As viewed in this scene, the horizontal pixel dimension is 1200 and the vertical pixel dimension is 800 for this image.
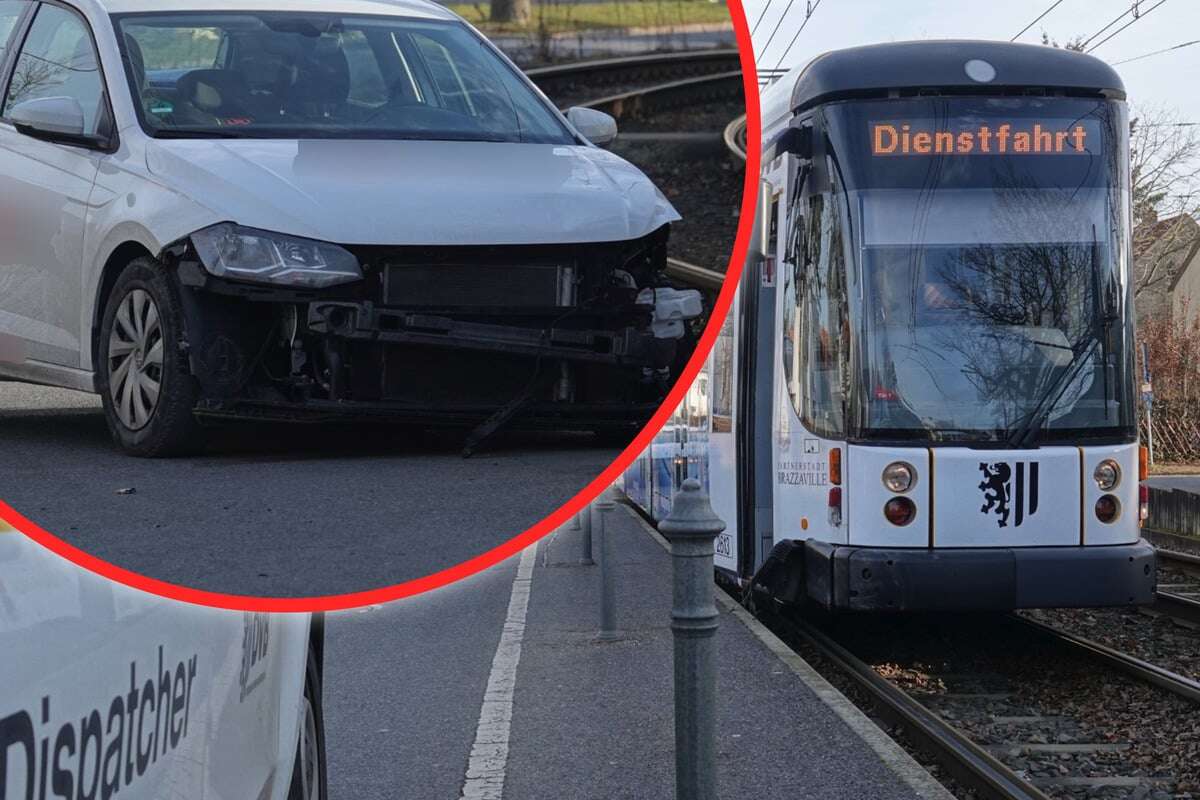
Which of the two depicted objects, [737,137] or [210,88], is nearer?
[210,88]

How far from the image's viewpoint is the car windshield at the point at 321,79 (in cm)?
104

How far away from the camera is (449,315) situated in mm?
1000

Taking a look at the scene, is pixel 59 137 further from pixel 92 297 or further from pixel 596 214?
pixel 596 214

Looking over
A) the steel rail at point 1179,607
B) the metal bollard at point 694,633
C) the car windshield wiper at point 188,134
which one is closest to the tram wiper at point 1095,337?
the steel rail at point 1179,607

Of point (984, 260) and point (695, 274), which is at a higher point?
point (984, 260)

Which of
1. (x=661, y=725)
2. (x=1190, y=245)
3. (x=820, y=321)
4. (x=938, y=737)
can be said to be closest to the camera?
(x=938, y=737)

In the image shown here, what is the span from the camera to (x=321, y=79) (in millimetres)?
1086

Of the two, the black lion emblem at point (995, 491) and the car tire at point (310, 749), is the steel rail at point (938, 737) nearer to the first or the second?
the black lion emblem at point (995, 491)

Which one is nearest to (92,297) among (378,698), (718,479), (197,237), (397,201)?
(197,237)

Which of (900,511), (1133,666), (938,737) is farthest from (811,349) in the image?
(1133,666)

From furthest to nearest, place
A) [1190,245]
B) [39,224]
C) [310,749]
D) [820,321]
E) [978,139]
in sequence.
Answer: [1190,245]
[820,321]
[978,139]
[310,749]
[39,224]

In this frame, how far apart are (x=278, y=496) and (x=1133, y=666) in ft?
35.2

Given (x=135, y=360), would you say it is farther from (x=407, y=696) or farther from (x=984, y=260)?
(x=984, y=260)

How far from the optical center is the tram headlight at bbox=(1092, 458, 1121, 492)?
988 centimetres
